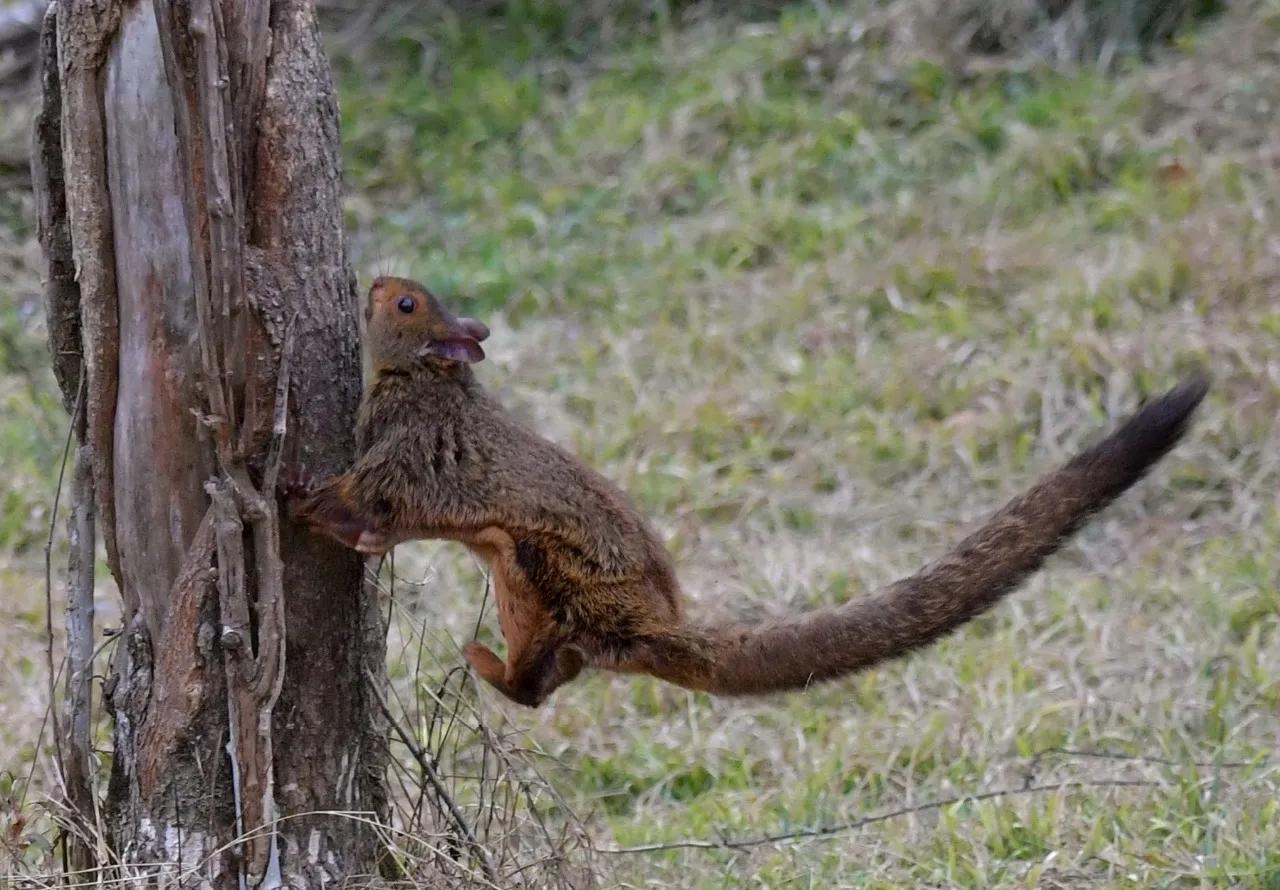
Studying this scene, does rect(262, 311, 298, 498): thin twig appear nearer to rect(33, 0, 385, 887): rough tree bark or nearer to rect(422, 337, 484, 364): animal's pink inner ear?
rect(33, 0, 385, 887): rough tree bark

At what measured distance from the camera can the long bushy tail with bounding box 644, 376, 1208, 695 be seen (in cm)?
327

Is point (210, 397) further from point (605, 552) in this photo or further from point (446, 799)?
point (446, 799)

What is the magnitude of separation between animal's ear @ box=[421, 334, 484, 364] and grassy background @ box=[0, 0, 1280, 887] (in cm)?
57

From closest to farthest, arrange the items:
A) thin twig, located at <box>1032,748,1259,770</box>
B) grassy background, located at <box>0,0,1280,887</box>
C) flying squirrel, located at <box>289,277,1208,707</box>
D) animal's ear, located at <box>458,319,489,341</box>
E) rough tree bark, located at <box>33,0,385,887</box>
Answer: rough tree bark, located at <box>33,0,385,887</box> < flying squirrel, located at <box>289,277,1208,707</box> < animal's ear, located at <box>458,319,489,341</box> < thin twig, located at <box>1032,748,1259,770</box> < grassy background, located at <box>0,0,1280,887</box>

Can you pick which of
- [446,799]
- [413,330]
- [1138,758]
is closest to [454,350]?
[413,330]

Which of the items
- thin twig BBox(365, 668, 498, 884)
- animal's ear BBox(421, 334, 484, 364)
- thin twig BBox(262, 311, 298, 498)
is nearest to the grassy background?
thin twig BBox(365, 668, 498, 884)

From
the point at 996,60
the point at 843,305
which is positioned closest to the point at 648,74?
the point at 996,60

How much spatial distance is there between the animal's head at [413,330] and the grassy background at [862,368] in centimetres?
56

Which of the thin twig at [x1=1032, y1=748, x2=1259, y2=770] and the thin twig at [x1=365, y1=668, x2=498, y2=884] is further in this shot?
the thin twig at [x1=1032, y1=748, x2=1259, y2=770]

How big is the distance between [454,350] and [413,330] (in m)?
0.13

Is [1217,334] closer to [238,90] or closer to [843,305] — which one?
[843,305]

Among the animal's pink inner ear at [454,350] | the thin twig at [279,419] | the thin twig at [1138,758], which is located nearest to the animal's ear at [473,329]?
the animal's pink inner ear at [454,350]

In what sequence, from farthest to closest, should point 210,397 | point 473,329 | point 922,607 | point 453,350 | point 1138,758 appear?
point 1138,758, point 473,329, point 453,350, point 922,607, point 210,397

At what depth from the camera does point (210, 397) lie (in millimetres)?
2828
